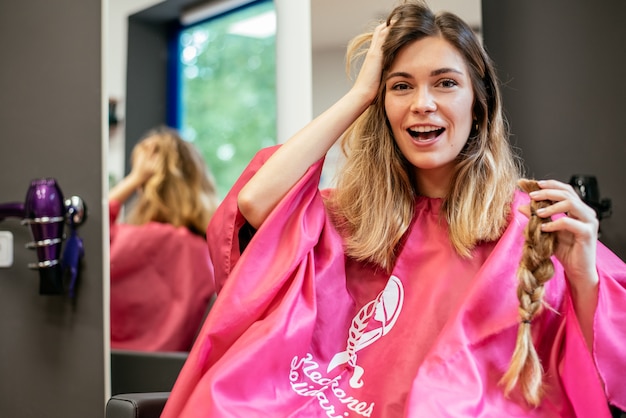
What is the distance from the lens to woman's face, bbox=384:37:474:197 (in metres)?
1.82

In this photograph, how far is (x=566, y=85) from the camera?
2.04m

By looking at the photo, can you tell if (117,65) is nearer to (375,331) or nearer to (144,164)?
(144,164)

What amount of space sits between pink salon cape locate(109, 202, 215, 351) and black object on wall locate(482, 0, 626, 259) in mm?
1116

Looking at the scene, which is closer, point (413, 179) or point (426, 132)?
point (426, 132)

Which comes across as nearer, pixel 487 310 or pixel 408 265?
pixel 487 310

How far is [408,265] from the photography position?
186cm

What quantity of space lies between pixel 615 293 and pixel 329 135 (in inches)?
28.9

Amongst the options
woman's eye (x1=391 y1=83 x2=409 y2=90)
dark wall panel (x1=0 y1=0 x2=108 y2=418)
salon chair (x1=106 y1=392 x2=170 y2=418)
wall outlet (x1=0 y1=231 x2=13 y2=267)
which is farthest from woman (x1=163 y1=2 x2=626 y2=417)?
wall outlet (x1=0 y1=231 x2=13 y2=267)

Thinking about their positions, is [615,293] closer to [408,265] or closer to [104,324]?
[408,265]

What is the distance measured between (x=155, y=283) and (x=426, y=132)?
1204mm

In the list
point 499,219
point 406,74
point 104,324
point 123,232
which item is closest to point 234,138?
point 123,232

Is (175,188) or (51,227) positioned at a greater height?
(175,188)

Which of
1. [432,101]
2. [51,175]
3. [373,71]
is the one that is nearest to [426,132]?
[432,101]

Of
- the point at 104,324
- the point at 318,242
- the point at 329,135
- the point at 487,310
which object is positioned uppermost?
the point at 329,135
